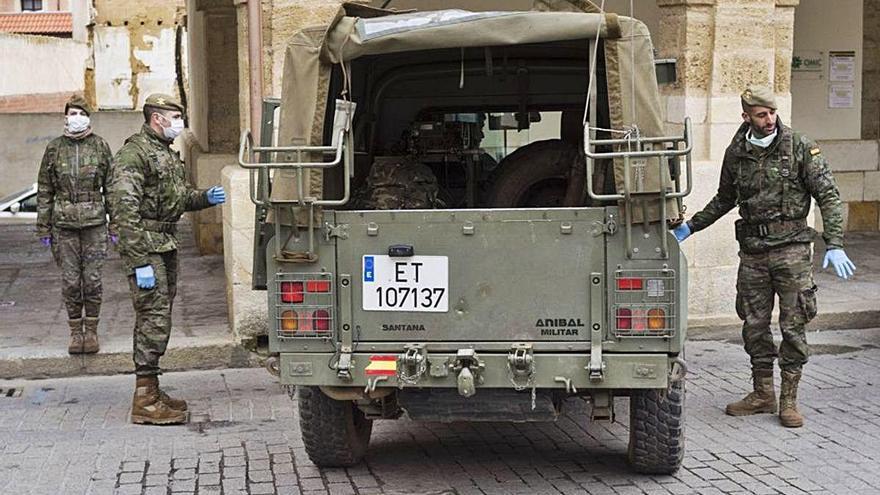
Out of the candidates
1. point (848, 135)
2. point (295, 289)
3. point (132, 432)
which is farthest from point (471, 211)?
point (848, 135)

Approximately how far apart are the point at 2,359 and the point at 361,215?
3989mm

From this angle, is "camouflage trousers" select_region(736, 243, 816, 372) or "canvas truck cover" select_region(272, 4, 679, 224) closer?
"canvas truck cover" select_region(272, 4, 679, 224)

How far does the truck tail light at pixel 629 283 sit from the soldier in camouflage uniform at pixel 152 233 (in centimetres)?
293

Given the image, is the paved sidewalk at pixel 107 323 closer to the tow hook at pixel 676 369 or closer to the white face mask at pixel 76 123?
the white face mask at pixel 76 123

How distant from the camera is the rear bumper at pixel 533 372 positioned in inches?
228

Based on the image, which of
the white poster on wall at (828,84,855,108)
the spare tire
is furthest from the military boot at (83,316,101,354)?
the white poster on wall at (828,84,855,108)

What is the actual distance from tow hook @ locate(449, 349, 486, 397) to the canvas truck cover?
0.92m

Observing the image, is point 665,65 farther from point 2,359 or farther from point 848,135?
point 848,135

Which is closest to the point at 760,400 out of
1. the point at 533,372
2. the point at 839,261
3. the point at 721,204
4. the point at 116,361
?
the point at 839,261

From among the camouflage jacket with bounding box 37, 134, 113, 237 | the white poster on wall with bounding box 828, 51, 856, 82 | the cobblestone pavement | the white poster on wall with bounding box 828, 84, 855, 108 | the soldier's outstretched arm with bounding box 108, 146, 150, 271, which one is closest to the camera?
the cobblestone pavement

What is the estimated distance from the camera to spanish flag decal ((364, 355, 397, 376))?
232 inches

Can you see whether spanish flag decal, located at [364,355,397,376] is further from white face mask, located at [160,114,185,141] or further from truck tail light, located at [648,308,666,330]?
white face mask, located at [160,114,185,141]

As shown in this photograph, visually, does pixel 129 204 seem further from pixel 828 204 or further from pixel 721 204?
pixel 828 204

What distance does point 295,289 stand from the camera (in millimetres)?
5996
